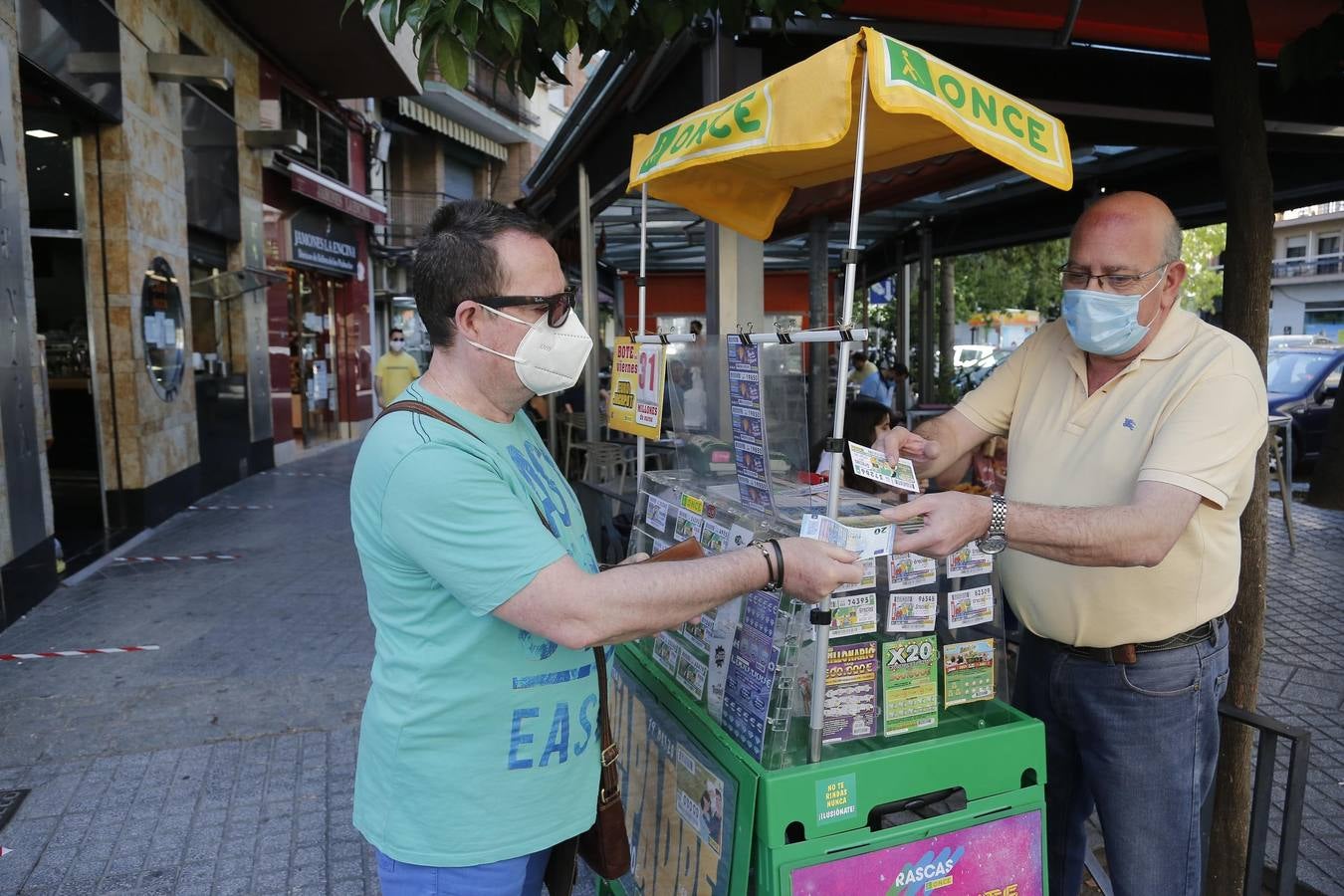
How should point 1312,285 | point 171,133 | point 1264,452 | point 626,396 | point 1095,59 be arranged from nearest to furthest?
point 1264,452 → point 626,396 → point 1095,59 → point 171,133 → point 1312,285

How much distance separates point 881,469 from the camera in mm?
1933

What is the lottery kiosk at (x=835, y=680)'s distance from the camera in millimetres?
1861

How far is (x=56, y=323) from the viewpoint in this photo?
29.7 ft

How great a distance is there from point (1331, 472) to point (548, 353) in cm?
693

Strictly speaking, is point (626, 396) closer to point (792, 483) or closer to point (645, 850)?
point (792, 483)

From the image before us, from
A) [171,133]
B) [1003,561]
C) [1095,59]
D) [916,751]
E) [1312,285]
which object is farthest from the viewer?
[1312,285]

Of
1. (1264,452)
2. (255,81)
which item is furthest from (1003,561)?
(255,81)

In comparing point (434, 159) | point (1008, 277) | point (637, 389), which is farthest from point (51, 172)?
point (434, 159)

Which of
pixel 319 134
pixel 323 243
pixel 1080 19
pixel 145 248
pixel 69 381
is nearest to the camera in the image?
pixel 1080 19

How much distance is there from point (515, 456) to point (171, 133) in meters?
9.95

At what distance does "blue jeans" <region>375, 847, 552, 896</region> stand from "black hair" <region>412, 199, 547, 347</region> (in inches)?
41.6

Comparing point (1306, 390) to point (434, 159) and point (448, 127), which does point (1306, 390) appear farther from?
point (434, 159)

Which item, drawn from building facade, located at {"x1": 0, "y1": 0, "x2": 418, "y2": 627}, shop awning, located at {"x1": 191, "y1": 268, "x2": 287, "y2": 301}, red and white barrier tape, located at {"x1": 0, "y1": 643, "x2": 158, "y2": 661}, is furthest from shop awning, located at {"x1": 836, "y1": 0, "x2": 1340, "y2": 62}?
shop awning, located at {"x1": 191, "y1": 268, "x2": 287, "y2": 301}

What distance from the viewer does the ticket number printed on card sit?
1884 millimetres
